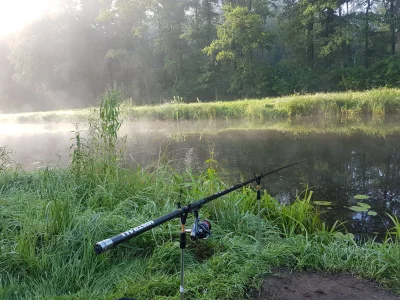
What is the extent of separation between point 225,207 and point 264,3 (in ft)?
88.7

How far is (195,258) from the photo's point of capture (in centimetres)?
259

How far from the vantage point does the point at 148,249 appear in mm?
2695

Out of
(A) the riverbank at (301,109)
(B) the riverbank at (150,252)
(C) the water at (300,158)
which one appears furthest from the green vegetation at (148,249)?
(A) the riverbank at (301,109)

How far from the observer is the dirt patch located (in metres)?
2.05

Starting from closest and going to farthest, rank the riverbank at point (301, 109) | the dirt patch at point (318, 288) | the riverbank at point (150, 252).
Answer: the dirt patch at point (318, 288)
the riverbank at point (150, 252)
the riverbank at point (301, 109)

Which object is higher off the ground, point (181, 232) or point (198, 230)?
point (181, 232)

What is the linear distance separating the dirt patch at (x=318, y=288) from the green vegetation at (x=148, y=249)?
0.08 meters

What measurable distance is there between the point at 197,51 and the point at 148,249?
2913 centimetres

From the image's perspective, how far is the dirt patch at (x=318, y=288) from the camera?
6.72ft

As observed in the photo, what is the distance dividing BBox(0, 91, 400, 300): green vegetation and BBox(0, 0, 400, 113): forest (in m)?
20.4

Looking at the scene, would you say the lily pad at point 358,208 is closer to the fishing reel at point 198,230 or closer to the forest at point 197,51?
the fishing reel at point 198,230

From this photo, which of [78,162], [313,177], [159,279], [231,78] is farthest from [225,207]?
[231,78]

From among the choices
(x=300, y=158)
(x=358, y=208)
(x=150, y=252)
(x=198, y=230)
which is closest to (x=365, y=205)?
(x=358, y=208)

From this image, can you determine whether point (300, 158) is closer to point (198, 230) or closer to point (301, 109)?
point (198, 230)
